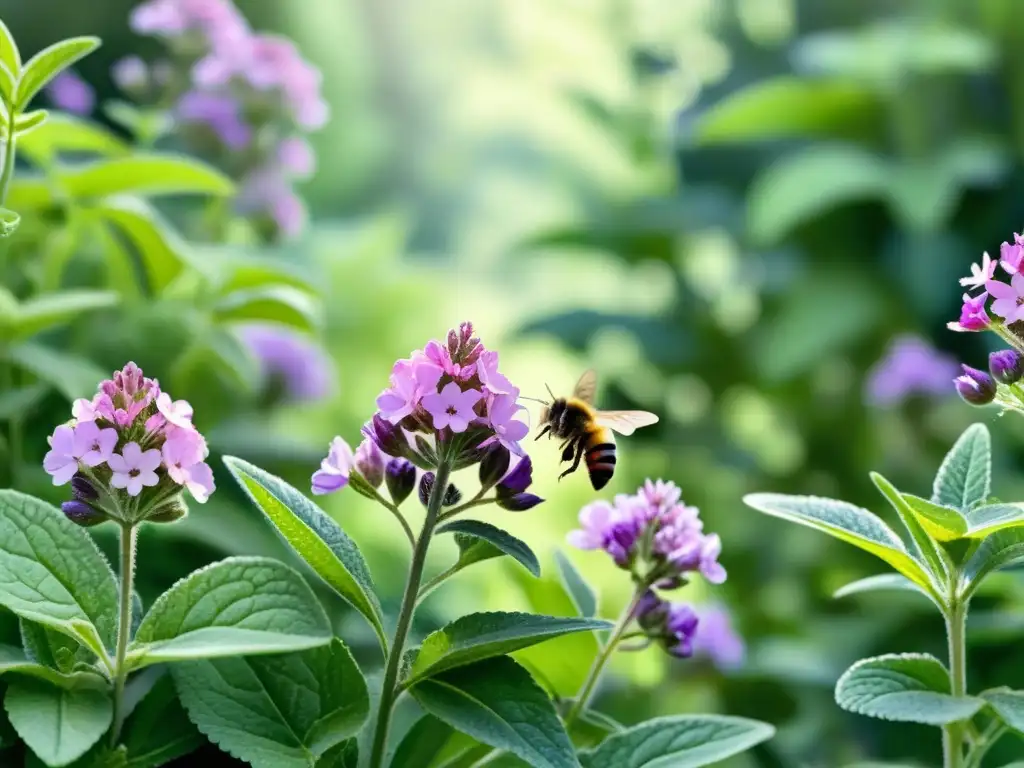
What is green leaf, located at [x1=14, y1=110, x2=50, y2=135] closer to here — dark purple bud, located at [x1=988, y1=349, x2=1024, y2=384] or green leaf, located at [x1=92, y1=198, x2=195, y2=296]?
green leaf, located at [x1=92, y1=198, x2=195, y2=296]

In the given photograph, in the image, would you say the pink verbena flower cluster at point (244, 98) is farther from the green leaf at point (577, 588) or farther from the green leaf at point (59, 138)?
the green leaf at point (577, 588)

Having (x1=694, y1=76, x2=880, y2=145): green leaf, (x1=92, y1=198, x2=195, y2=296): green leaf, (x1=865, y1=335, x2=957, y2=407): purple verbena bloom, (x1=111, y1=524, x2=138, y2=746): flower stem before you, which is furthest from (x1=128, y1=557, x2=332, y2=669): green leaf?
(x1=694, y1=76, x2=880, y2=145): green leaf

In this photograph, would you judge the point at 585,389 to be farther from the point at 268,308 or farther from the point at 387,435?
the point at 268,308

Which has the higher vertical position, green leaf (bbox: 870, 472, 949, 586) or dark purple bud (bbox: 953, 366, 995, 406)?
dark purple bud (bbox: 953, 366, 995, 406)

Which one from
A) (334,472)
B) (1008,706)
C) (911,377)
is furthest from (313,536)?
(911,377)

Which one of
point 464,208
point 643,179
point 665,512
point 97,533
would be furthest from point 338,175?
point 665,512

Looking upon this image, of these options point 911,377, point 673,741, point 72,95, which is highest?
point 72,95

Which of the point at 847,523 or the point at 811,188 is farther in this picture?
the point at 811,188
